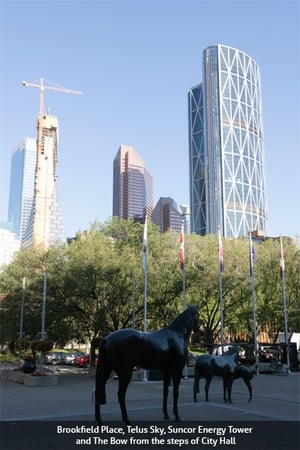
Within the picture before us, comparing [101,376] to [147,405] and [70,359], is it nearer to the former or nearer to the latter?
[147,405]

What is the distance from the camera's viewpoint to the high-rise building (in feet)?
607

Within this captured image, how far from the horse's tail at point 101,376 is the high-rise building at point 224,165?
563ft

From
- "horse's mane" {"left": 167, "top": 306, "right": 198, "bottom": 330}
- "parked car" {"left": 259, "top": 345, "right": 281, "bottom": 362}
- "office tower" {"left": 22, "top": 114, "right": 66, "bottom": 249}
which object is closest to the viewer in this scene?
"horse's mane" {"left": 167, "top": 306, "right": 198, "bottom": 330}

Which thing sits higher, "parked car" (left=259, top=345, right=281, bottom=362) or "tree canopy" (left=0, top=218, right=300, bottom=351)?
"tree canopy" (left=0, top=218, right=300, bottom=351)

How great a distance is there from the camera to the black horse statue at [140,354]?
10.6 meters

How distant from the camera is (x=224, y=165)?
18575 cm

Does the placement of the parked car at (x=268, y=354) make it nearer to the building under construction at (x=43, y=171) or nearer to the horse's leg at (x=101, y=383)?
the horse's leg at (x=101, y=383)

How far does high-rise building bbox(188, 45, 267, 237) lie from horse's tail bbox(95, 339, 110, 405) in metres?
172

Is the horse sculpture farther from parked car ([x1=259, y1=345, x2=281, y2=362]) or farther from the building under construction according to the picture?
the building under construction

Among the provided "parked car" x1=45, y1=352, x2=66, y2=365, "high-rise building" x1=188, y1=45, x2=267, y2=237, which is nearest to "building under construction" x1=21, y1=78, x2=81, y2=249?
"high-rise building" x1=188, y1=45, x2=267, y2=237

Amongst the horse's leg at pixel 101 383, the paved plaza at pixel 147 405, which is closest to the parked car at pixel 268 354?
the paved plaza at pixel 147 405

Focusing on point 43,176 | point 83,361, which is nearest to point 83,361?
point 83,361

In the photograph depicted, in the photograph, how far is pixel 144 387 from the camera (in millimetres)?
22375

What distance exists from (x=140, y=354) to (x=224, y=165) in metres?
179
